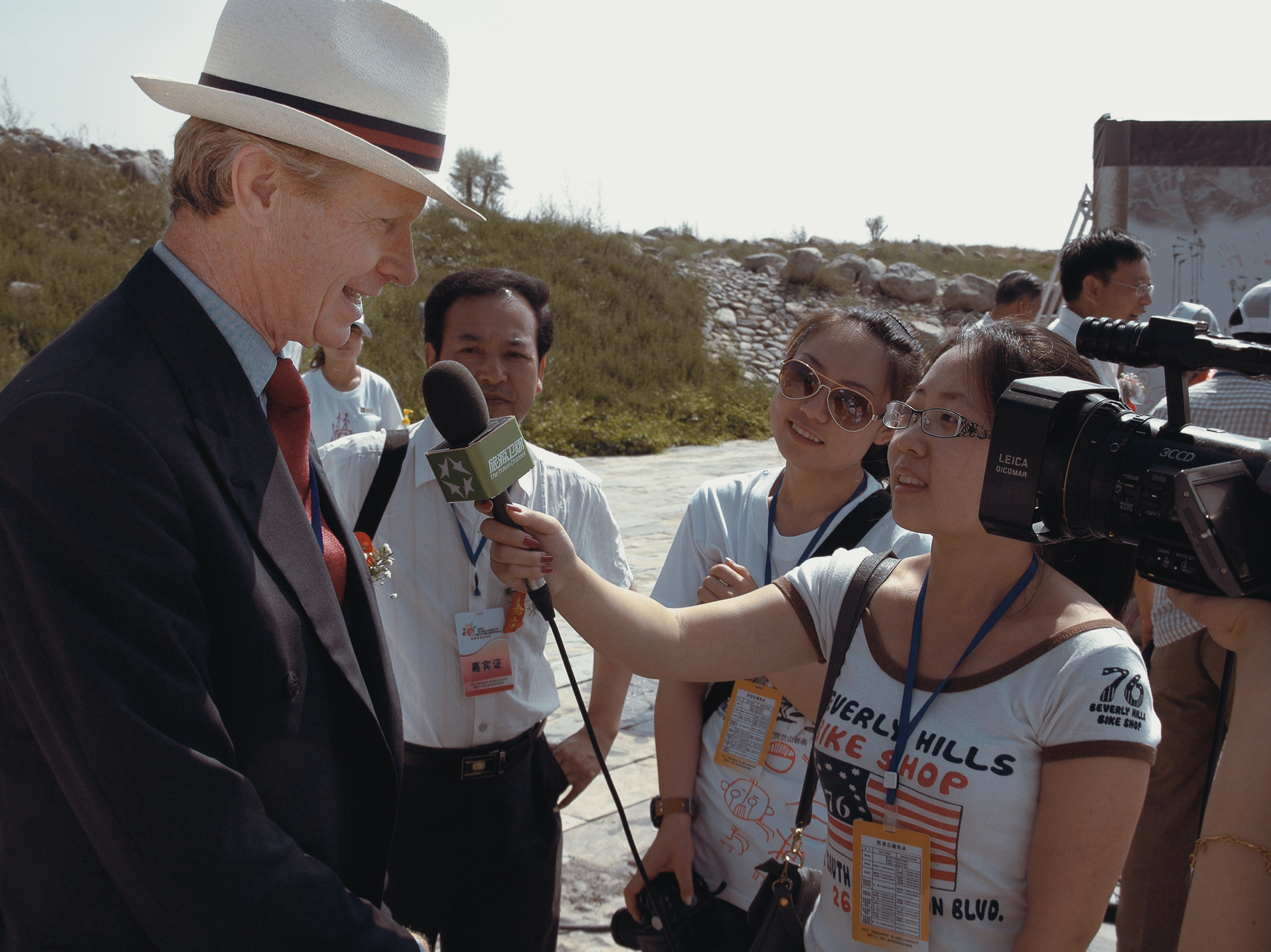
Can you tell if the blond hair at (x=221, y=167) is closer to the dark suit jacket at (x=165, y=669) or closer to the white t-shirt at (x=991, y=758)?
the dark suit jacket at (x=165, y=669)

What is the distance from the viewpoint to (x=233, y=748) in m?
1.27

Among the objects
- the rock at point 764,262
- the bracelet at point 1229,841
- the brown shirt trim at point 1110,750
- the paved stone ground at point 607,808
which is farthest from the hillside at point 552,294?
the bracelet at point 1229,841

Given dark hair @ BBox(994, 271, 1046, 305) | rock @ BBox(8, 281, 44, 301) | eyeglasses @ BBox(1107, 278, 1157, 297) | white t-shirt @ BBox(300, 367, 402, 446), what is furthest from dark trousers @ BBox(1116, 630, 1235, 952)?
rock @ BBox(8, 281, 44, 301)

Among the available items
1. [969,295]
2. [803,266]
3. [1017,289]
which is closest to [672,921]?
[1017,289]

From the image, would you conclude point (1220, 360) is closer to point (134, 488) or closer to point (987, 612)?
point (987, 612)

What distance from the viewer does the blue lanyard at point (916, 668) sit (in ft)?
5.40

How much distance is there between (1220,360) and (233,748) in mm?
1452

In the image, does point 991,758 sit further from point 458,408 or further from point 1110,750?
point 458,408

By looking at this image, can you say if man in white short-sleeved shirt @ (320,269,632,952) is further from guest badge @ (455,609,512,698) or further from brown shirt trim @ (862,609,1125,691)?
brown shirt trim @ (862,609,1125,691)

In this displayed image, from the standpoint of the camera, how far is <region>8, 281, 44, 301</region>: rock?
48.0 feet

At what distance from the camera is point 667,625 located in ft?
6.23

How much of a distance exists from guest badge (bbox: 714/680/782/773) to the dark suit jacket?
3.35 ft

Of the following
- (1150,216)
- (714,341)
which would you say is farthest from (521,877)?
(714,341)

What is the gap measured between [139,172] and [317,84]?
22424mm
